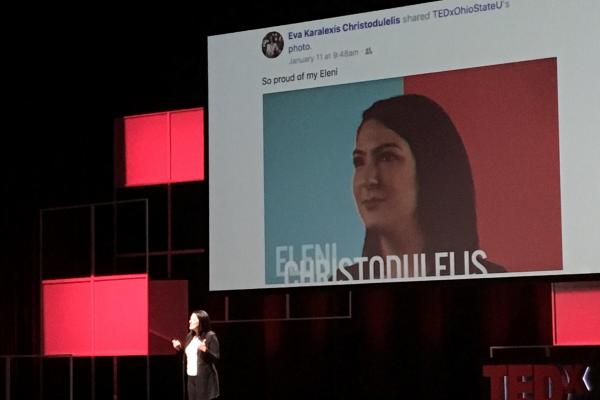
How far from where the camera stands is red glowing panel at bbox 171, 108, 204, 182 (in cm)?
693

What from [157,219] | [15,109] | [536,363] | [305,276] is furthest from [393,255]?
[15,109]

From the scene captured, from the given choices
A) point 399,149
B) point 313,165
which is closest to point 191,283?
point 313,165

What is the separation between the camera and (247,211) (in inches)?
242

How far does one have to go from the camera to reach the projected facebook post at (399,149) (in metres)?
5.37

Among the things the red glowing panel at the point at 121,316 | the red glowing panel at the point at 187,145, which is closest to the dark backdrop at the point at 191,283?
the red glowing panel at the point at 187,145

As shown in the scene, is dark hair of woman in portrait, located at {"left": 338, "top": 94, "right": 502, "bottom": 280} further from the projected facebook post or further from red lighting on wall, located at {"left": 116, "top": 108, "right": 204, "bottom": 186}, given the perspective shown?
red lighting on wall, located at {"left": 116, "top": 108, "right": 204, "bottom": 186}

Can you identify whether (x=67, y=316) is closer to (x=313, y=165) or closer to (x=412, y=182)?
(x=313, y=165)

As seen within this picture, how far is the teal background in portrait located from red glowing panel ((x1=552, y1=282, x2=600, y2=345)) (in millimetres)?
→ 1068

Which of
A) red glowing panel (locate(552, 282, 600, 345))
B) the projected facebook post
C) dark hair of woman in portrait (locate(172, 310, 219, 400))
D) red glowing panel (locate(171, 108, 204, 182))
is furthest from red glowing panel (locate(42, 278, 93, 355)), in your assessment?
red glowing panel (locate(552, 282, 600, 345))

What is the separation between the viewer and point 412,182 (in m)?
5.71

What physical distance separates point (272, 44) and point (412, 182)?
1.17 metres

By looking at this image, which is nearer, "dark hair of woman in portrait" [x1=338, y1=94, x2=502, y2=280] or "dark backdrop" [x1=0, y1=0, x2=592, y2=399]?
"dark hair of woman in portrait" [x1=338, y1=94, x2=502, y2=280]

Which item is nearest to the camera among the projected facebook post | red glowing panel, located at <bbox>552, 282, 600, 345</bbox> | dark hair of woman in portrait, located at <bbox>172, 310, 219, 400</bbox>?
the projected facebook post

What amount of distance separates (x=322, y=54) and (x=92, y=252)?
2.14 metres
